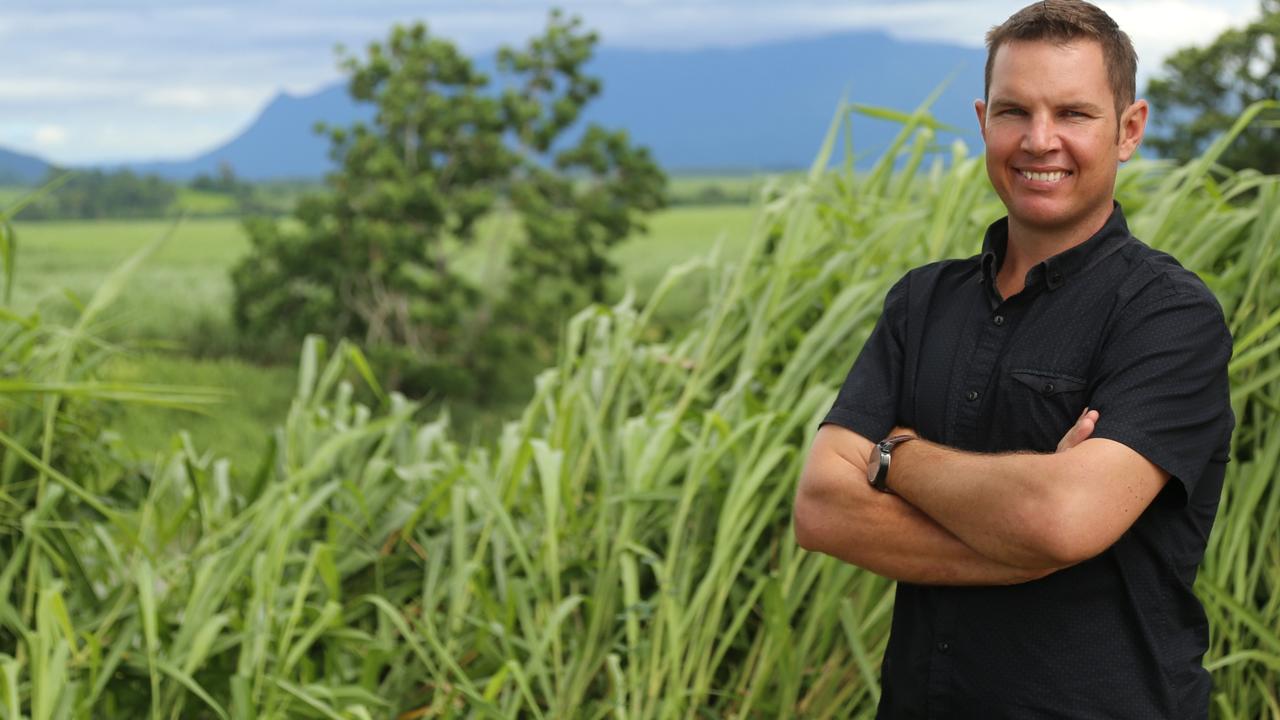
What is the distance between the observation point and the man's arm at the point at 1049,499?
3.91ft

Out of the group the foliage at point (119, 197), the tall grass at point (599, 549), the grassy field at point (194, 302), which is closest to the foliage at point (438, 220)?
the grassy field at point (194, 302)

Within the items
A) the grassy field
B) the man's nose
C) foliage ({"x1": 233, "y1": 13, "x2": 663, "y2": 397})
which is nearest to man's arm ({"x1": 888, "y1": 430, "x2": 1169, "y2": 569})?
the man's nose

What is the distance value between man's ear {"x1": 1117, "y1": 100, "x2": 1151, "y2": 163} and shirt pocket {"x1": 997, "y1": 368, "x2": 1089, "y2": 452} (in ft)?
0.80

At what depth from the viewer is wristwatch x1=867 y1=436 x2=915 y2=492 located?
136 centimetres

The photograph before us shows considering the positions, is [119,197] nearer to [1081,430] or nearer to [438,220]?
[438,220]

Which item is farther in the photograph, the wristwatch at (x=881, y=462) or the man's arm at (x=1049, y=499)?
the wristwatch at (x=881, y=462)

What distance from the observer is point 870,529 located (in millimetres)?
1368

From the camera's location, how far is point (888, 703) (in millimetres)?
1432

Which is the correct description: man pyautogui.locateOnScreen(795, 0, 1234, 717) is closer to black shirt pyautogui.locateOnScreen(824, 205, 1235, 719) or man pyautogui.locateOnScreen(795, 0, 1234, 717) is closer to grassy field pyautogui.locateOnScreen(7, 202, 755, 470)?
black shirt pyautogui.locateOnScreen(824, 205, 1235, 719)

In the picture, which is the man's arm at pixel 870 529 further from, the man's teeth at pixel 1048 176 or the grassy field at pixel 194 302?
the grassy field at pixel 194 302

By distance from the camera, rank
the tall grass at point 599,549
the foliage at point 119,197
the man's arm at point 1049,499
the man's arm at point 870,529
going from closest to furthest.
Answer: the man's arm at point 1049,499 < the man's arm at point 870,529 < the tall grass at point 599,549 < the foliage at point 119,197

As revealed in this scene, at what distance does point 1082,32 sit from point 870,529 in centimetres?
56

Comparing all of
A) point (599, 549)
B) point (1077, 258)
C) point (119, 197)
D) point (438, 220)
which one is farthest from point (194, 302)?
point (1077, 258)

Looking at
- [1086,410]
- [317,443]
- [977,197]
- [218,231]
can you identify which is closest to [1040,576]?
[1086,410]
